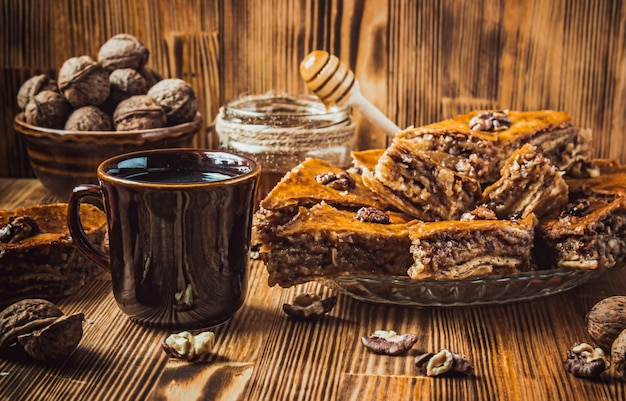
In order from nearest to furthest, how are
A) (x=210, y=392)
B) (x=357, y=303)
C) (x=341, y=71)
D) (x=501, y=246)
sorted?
(x=210, y=392)
(x=501, y=246)
(x=357, y=303)
(x=341, y=71)

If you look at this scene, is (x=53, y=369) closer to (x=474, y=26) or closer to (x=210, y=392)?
(x=210, y=392)

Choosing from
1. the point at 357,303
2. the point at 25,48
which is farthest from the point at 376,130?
the point at 25,48

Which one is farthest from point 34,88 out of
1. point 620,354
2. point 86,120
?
point 620,354

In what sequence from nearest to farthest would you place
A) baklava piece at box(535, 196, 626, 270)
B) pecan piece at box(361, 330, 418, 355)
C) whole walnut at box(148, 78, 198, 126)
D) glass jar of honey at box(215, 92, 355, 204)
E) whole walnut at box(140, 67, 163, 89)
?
1. pecan piece at box(361, 330, 418, 355)
2. baklava piece at box(535, 196, 626, 270)
3. glass jar of honey at box(215, 92, 355, 204)
4. whole walnut at box(148, 78, 198, 126)
5. whole walnut at box(140, 67, 163, 89)

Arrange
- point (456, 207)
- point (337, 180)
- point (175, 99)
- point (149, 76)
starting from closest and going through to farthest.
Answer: point (456, 207) → point (337, 180) → point (175, 99) → point (149, 76)

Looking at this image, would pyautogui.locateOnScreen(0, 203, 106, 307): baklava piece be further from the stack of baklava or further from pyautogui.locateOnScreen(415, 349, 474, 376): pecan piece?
pyautogui.locateOnScreen(415, 349, 474, 376): pecan piece

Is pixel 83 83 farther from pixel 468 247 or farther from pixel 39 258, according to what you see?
pixel 468 247

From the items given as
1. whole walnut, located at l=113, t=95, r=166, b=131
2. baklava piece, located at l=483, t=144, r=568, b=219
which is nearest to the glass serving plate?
baklava piece, located at l=483, t=144, r=568, b=219
